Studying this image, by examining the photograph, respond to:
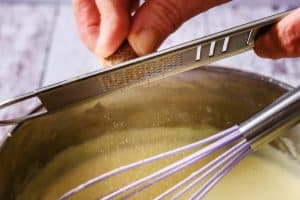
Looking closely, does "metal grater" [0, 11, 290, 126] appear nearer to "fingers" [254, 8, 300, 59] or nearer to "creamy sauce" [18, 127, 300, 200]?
"fingers" [254, 8, 300, 59]

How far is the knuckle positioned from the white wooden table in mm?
245

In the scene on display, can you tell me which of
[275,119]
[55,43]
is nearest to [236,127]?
[275,119]

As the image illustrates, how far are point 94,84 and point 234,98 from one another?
0.19 metres

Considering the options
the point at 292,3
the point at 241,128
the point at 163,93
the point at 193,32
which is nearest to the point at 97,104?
the point at 163,93

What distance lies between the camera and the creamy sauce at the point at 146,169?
0.58 meters

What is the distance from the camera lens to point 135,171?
0.59m

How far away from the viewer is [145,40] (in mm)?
506

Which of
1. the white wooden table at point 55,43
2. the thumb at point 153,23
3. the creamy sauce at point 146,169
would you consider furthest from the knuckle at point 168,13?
the white wooden table at point 55,43

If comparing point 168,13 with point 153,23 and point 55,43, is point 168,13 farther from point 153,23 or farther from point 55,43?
point 55,43

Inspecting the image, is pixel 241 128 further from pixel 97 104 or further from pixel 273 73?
pixel 273 73

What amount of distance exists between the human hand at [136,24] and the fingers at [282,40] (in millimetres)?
87

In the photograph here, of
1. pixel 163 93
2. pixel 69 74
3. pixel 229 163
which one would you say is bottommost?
pixel 229 163

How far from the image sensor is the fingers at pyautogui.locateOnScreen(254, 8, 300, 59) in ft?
1.60

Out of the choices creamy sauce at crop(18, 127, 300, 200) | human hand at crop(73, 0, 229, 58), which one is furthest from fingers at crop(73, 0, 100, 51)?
creamy sauce at crop(18, 127, 300, 200)
